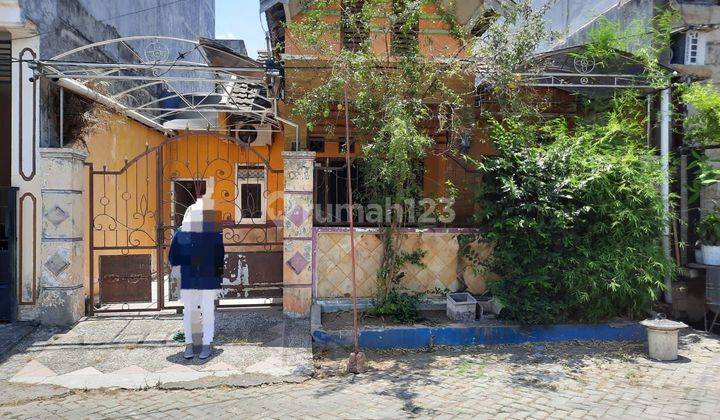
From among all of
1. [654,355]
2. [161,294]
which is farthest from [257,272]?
[654,355]

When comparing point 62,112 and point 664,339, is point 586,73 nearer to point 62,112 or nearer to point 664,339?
point 664,339

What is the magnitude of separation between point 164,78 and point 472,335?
5235 millimetres

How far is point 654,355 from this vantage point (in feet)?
19.2

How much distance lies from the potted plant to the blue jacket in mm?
6620

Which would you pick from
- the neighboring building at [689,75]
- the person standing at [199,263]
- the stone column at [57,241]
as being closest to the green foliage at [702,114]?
the neighboring building at [689,75]

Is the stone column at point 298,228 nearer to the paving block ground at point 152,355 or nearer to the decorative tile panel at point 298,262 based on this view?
the decorative tile panel at point 298,262

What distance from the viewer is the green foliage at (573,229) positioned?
634 centimetres

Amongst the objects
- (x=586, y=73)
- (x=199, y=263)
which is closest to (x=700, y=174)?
(x=586, y=73)

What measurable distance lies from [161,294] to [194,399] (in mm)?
2805

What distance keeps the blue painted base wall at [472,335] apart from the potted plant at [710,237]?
60.7 inches

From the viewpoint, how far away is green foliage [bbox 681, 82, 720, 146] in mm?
6930

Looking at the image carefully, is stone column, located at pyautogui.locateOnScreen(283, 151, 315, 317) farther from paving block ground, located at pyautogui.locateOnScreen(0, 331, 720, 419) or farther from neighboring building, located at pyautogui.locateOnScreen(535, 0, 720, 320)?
neighboring building, located at pyautogui.locateOnScreen(535, 0, 720, 320)

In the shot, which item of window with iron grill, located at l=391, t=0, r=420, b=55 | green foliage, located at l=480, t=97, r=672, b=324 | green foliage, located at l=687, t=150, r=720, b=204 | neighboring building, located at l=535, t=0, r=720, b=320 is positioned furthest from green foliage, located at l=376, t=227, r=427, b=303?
green foliage, located at l=687, t=150, r=720, b=204

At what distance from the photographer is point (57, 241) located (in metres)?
6.53
